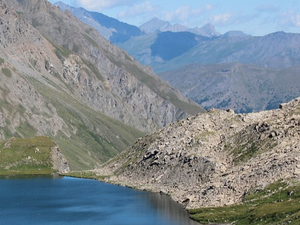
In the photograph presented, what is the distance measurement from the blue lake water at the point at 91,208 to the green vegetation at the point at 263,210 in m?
5.37

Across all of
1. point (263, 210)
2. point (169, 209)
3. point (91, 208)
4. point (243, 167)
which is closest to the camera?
point (263, 210)

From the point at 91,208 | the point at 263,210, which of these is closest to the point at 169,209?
the point at 91,208

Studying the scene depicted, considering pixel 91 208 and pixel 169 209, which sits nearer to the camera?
pixel 169 209

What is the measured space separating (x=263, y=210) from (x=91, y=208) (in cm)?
5220

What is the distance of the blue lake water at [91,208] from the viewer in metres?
150

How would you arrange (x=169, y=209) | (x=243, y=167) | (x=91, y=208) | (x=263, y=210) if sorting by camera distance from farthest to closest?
(x=243, y=167)
(x=91, y=208)
(x=169, y=209)
(x=263, y=210)

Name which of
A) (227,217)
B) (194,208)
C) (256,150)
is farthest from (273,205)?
(256,150)

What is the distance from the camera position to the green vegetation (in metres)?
128

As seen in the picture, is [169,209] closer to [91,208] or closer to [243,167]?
[91,208]

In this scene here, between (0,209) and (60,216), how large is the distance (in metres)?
19.2

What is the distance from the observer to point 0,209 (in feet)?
545

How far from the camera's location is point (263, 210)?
446 ft

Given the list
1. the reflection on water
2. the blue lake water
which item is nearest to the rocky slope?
the reflection on water

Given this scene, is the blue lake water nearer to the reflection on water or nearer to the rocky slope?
the reflection on water
